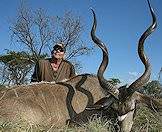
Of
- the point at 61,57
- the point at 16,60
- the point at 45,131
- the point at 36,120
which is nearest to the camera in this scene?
the point at 45,131

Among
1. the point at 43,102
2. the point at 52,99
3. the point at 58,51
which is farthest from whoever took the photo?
the point at 58,51

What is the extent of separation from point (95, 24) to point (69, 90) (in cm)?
116

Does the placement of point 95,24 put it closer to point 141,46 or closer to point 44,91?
point 141,46

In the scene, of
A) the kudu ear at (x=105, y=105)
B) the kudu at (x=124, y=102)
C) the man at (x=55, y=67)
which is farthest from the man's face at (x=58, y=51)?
the kudu ear at (x=105, y=105)

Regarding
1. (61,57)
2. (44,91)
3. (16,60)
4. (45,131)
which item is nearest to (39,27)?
(16,60)

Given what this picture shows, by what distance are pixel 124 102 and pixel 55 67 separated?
218 centimetres

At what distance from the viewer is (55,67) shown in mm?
7418

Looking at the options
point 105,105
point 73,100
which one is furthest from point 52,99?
point 105,105

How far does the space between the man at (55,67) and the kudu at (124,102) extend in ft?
3.88

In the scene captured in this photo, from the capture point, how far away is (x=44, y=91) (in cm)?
618

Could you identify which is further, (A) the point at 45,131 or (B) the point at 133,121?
(B) the point at 133,121

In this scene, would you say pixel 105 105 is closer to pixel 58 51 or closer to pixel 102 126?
pixel 102 126

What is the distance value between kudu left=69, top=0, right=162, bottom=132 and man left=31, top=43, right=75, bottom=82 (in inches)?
46.6

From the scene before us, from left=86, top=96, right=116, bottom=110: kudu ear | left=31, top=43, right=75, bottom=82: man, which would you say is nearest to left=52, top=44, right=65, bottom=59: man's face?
left=31, top=43, right=75, bottom=82: man
